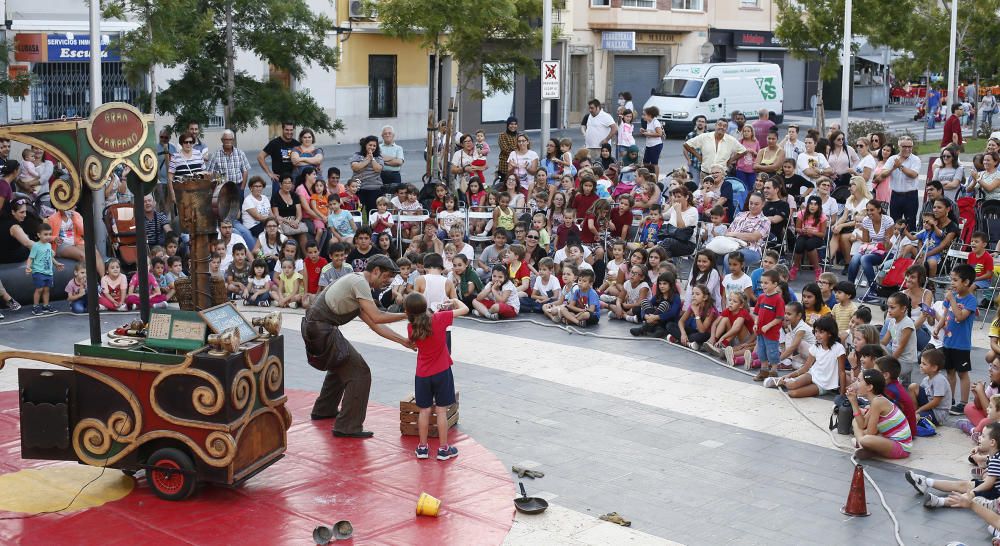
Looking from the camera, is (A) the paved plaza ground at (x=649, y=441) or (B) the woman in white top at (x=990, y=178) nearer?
(A) the paved plaza ground at (x=649, y=441)

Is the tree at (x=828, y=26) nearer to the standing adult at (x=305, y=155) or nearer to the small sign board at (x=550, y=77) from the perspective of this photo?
the small sign board at (x=550, y=77)

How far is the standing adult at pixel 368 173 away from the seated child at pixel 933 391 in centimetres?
991

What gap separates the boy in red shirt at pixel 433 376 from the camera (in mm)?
A: 9820

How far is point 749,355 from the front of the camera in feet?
41.9

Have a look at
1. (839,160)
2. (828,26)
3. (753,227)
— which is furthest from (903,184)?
(828,26)

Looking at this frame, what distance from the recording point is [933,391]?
10977mm

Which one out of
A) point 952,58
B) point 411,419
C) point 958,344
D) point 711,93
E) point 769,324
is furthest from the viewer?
point 711,93

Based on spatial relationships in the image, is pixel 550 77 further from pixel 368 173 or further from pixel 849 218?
pixel 849 218

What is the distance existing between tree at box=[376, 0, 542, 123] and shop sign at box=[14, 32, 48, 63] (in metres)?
6.67

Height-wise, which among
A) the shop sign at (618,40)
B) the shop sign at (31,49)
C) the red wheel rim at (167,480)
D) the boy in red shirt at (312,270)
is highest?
the shop sign at (618,40)

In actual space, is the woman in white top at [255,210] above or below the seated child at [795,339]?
above

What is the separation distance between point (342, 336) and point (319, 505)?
1.80 metres

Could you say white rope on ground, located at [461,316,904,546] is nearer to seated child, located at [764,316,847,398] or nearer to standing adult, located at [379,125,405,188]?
seated child, located at [764,316,847,398]

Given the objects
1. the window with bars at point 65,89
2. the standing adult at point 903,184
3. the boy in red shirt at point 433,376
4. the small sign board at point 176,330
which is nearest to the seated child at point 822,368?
the boy in red shirt at point 433,376
